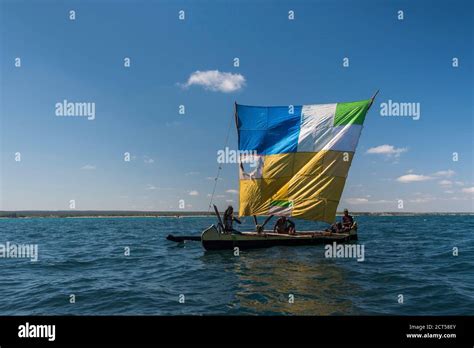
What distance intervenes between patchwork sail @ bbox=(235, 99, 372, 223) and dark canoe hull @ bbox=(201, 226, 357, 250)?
175cm

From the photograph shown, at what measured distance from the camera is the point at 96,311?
37.6 feet

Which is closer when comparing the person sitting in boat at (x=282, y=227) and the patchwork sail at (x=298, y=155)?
the patchwork sail at (x=298, y=155)

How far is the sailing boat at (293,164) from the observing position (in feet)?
84.2

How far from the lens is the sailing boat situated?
84.2ft

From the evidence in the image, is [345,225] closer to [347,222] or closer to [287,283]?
[347,222]

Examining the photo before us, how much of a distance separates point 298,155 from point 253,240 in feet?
25.0

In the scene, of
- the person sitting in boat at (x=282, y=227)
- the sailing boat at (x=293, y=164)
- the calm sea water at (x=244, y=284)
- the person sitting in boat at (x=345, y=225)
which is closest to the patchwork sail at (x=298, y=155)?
the sailing boat at (x=293, y=164)

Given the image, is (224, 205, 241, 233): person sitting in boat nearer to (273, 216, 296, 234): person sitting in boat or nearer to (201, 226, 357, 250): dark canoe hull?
(201, 226, 357, 250): dark canoe hull

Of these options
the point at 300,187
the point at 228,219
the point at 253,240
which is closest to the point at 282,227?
the point at 253,240

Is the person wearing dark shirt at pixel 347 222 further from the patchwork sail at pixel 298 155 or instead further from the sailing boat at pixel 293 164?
the patchwork sail at pixel 298 155

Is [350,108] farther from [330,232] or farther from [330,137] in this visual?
[330,232]

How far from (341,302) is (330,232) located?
17.2 metres

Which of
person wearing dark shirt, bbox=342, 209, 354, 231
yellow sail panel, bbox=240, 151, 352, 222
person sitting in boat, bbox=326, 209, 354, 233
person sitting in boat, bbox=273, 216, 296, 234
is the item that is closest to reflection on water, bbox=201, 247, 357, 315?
yellow sail panel, bbox=240, 151, 352, 222
